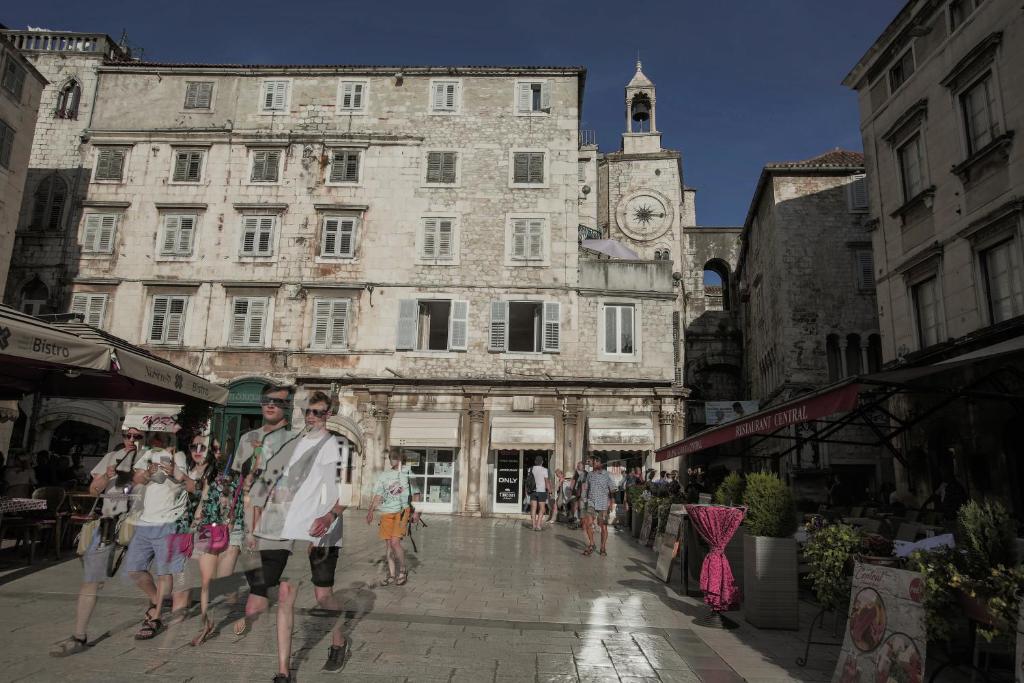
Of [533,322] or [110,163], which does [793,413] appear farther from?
[110,163]

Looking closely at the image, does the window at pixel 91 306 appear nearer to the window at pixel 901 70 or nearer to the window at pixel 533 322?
the window at pixel 533 322

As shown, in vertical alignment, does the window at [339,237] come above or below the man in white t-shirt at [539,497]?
above

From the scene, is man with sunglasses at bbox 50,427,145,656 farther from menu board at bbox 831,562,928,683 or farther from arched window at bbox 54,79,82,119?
arched window at bbox 54,79,82,119

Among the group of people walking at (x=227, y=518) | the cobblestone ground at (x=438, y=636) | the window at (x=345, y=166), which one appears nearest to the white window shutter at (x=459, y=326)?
the window at (x=345, y=166)

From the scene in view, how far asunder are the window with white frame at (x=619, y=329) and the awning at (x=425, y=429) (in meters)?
5.67

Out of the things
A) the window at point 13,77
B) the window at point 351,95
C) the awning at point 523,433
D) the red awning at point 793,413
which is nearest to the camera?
the red awning at point 793,413

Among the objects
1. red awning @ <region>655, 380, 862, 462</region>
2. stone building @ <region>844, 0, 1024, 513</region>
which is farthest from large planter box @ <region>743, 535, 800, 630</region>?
stone building @ <region>844, 0, 1024, 513</region>

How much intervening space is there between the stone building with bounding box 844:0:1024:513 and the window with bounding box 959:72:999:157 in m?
0.03

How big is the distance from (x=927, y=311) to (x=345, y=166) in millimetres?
18617

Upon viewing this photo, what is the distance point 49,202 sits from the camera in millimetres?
23703

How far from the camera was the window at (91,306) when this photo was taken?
73.9 ft

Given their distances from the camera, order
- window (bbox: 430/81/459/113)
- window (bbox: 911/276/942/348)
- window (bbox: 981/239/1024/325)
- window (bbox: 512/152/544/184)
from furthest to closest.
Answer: window (bbox: 430/81/459/113) → window (bbox: 512/152/544/184) → window (bbox: 911/276/942/348) → window (bbox: 981/239/1024/325)

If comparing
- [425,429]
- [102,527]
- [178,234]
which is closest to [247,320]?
[178,234]

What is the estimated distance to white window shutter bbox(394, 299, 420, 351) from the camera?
22.4 metres
